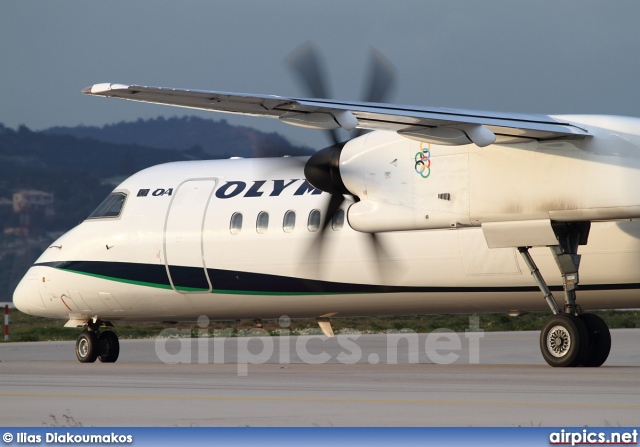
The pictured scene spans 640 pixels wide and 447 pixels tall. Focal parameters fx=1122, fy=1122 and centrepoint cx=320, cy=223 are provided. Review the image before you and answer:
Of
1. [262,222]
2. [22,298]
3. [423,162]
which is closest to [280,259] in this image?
[262,222]

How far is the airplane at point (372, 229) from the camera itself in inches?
596

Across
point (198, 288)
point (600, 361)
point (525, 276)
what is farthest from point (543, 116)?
point (198, 288)

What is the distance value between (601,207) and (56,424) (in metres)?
8.33

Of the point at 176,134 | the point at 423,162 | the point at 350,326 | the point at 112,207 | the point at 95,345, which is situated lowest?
the point at 95,345

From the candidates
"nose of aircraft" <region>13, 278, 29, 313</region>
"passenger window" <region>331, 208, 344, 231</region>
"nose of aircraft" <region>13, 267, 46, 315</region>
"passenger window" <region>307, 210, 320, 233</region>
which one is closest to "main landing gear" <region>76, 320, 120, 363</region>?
"nose of aircraft" <region>13, 267, 46, 315</region>

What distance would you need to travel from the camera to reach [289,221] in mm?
19750

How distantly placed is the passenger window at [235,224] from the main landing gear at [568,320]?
5728mm

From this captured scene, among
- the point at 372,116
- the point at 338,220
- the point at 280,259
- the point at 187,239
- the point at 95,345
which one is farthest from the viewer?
the point at 95,345

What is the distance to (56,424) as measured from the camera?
9781 mm

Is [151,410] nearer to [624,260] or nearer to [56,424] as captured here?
[56,424]

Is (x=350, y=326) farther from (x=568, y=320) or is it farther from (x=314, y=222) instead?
(x=568, y=320)

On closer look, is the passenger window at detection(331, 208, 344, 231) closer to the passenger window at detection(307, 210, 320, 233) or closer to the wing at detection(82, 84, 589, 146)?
the passenger window at detection(307, 210, 320, 233)

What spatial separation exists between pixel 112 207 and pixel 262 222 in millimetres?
3818

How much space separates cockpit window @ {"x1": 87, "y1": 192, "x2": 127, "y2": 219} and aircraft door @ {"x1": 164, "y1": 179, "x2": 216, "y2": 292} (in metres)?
1.39
